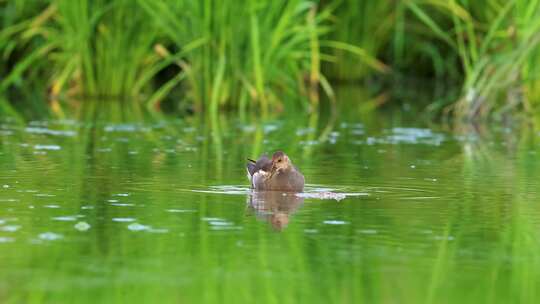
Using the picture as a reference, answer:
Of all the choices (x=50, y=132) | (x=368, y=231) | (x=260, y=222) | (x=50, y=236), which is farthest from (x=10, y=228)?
(x=50, y=132)

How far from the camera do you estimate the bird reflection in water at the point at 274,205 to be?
7965mm

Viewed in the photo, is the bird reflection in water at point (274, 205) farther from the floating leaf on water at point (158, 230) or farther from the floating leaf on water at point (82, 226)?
the floating leaf on water at point (82, 226)

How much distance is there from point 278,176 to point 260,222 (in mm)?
1528

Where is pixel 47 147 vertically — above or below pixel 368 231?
above

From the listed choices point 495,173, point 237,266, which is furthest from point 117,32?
point 237,266

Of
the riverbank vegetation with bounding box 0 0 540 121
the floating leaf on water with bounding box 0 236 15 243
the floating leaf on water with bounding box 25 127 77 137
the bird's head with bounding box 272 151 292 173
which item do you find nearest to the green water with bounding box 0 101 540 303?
the floating leaf on water with bounding box 0 236 15 243

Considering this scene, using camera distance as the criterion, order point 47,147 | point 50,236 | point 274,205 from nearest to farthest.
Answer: point 50,236
point 274,205
point 47,147

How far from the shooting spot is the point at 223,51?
15688mm

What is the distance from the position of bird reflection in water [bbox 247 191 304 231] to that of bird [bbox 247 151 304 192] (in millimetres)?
49

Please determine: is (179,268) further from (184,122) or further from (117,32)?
(117,32)

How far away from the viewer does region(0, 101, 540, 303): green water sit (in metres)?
6.00

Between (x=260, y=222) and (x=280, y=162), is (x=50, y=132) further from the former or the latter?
(x=260, y=222)

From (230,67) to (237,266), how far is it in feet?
32.0

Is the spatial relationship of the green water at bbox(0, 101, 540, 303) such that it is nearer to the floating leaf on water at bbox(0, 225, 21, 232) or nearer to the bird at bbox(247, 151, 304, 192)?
the floating leaf on water at bbox(0, 225, 21, 232)
